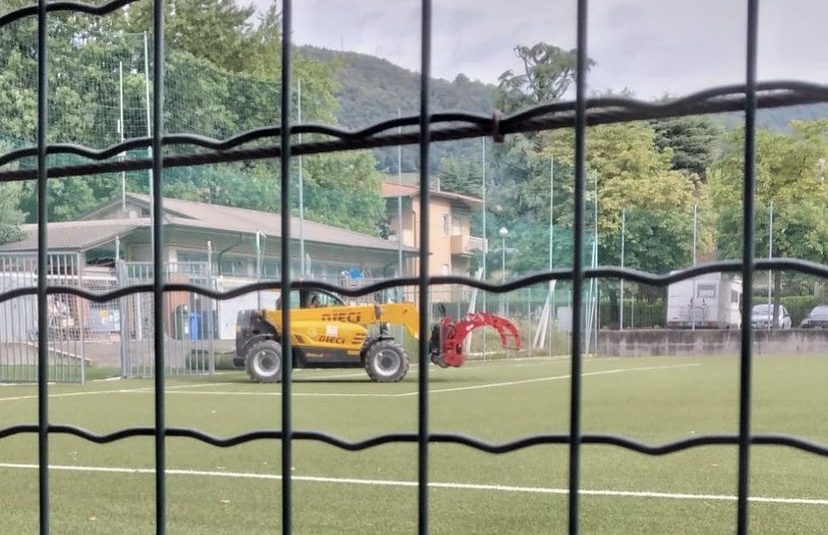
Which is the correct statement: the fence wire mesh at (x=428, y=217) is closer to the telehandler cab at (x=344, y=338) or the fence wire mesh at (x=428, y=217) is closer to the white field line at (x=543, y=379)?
the white field line at (x=543, y=379)

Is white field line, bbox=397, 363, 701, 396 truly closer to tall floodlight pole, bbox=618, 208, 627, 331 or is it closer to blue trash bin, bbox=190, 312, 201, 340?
tall floodlight pole, bbox=618, 208, 627, 331

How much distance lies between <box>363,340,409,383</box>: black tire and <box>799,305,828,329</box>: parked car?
28.0 ft

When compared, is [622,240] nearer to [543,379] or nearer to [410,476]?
[543,379]

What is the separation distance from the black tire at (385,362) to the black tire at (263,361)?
1.02 meters

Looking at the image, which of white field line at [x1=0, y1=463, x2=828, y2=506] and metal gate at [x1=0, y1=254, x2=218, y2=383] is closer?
white field line at [x1=0, y1=463, x2=828, y2=506]

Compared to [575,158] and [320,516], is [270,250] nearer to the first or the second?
[320,516]

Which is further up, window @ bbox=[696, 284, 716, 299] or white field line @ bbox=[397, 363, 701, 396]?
window @ bbox=[696, 284, 716, 299]

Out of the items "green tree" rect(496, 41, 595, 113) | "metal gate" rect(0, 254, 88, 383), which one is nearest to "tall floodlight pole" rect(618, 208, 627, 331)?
"metal gate" rect(0, 254, 88, 383)

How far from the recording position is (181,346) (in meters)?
11.5

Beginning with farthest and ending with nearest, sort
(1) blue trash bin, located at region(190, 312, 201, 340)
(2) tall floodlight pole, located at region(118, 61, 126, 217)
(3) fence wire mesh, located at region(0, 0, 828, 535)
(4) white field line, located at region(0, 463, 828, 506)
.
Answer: (1) blue trash bin, located at region(190, 312, 201, 340)
(2) tall floodlight pole, located at region(118, 61, 126, 217)
(4) white field line, located at region(0, 463, 828, 506)
(3) fence wire mesh, located at region(0, 0, 828, 535)

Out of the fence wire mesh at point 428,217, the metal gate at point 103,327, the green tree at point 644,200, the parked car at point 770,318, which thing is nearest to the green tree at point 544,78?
the fence wire mesh at point 428,217

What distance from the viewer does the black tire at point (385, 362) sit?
1045cm

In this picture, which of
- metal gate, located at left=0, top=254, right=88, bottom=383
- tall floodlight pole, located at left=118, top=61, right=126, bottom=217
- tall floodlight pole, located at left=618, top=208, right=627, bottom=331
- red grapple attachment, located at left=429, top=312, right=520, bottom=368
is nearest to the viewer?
metal gate, located at left=0, top=254, right=88, bottom=383

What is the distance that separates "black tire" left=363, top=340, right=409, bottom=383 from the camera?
10.4 metres
